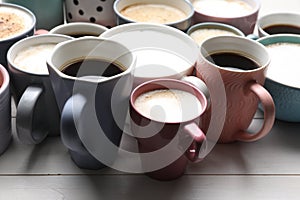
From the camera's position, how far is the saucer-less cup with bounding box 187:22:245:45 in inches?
26.0

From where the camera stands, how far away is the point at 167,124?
0.48 m

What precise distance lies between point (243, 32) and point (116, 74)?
0.26 m

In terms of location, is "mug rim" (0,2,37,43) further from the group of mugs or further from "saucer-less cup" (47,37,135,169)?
"saucer-less cup" (47,37,135,169)

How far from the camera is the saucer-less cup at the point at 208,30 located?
66cm

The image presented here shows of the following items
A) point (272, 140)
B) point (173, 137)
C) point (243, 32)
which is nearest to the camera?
point (173, 137)

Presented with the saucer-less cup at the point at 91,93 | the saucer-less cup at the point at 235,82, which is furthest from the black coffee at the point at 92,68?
the saucer-less cup at the point at 235,82

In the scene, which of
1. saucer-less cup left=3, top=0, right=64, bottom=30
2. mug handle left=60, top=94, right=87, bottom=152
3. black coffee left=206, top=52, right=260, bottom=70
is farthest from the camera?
saucer-less cup left=3, top=0, right=64, bottom=30

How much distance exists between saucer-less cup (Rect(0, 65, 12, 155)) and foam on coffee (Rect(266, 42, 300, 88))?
1.01 ft

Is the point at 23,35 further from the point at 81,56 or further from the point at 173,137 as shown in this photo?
the point at 173,137

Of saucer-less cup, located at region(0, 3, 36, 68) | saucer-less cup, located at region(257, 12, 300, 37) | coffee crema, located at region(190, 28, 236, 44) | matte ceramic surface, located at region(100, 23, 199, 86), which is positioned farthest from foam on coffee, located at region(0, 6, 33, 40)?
saucer-less cup, located at region(257, 12, 300, 37)

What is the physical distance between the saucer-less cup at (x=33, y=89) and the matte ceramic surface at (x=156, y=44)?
0.25ft

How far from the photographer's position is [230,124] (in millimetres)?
568

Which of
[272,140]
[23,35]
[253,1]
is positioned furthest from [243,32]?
[23,35]

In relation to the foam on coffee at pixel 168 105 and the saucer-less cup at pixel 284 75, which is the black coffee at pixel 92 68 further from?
the saucer-less cup at pixel 284 75
